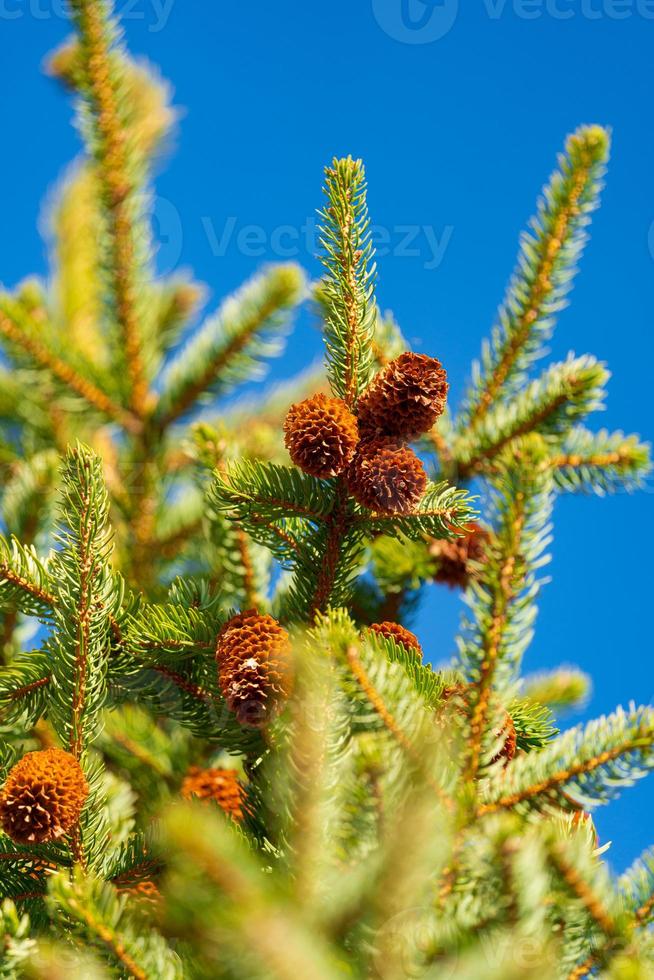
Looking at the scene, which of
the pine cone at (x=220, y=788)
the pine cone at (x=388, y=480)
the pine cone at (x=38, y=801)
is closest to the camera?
the pine cone at (x=38, y=801)

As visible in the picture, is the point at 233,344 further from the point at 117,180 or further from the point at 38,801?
the point at 38,801

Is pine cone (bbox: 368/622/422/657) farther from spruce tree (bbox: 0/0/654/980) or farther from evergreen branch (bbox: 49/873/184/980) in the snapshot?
evergreen branch (bbox: 49/873/184/980)

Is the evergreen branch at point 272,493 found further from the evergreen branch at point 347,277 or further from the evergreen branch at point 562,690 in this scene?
the evergreen branch at point 562,690

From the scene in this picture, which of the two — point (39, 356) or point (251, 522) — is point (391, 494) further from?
point (39, 356)

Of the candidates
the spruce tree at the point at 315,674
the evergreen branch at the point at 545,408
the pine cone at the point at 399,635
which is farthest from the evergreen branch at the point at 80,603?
the evergreen branch at the point at 545,408

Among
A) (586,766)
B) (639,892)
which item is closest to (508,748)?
(586,766)

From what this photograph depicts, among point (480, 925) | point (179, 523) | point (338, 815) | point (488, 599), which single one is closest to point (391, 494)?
point (488, 599)

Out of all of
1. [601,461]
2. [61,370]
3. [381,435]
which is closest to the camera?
[381,435]
